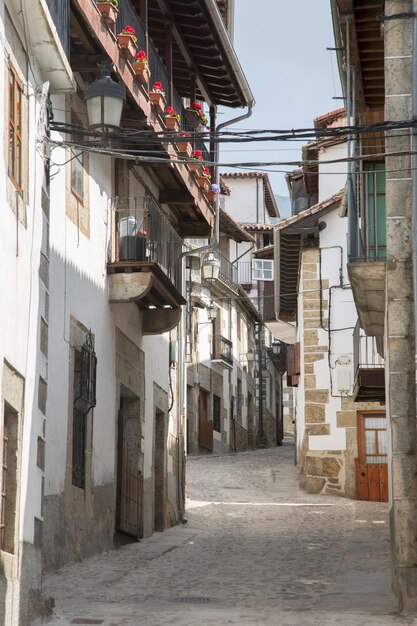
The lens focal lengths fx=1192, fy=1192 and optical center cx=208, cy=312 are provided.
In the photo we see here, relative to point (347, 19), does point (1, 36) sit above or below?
below

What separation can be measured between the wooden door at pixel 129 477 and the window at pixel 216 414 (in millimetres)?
21562

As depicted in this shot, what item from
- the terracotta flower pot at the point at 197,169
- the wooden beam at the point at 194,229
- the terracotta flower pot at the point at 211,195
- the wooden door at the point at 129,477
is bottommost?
the wooden door at the point at 129,477

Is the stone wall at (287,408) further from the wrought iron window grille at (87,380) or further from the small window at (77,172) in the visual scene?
the small window at (77,172)

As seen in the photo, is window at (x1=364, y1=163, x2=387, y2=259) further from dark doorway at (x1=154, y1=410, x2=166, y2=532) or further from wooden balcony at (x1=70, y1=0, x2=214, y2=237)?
dark doorway at (x1=154, y1=410, x2=166, y2=532)

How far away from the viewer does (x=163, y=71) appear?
55.4 feet

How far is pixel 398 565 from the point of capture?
36.3 feet

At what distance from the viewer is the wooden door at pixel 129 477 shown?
16.7 metres

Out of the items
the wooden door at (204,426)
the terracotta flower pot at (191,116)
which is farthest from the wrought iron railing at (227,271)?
the terracotta flower pot at (191,116)

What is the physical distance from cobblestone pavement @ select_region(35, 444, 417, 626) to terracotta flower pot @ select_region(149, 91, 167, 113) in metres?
5.83

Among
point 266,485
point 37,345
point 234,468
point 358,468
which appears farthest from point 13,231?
point 234,468

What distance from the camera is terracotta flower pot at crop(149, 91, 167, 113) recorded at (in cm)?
1550

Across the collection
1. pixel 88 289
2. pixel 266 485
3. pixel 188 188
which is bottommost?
pixel 266 485

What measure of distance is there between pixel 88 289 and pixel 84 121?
203 centimetres

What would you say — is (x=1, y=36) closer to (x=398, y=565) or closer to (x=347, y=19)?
(x=347, y=19)
